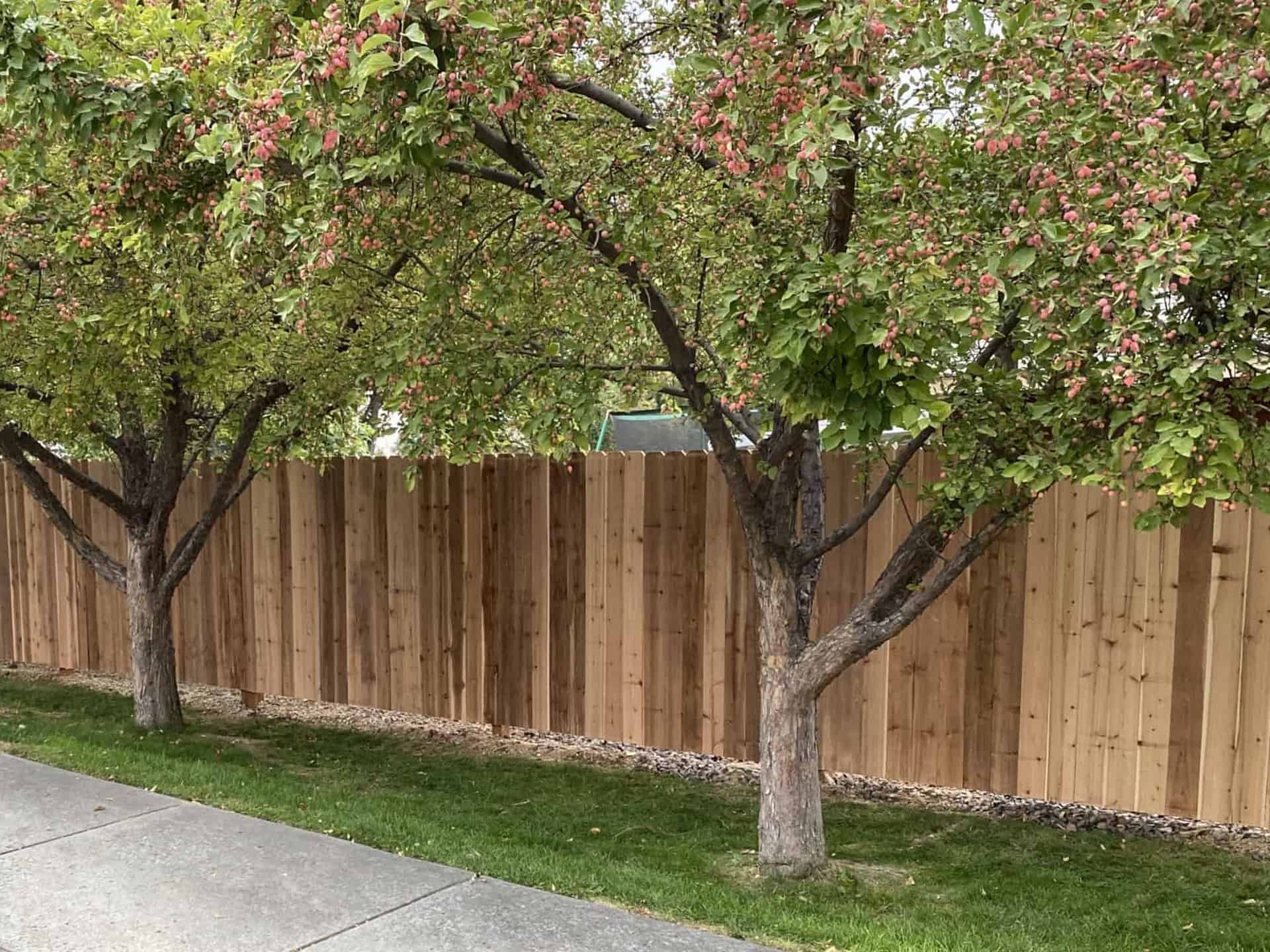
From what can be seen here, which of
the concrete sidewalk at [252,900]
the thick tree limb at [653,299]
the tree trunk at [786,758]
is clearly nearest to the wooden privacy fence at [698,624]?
the tree trunk at [786,758]

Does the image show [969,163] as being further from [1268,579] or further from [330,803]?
[330,803]

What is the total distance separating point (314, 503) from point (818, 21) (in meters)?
5.96

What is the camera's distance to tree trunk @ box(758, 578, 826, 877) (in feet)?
15.6

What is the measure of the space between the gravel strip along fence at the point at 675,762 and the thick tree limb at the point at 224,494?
166 cm

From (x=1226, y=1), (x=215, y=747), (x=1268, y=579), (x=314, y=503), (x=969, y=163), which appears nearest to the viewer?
(x=1226, y=1)

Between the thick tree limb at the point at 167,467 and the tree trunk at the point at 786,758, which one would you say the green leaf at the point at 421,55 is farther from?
the thick tree limb at the point at 167,467

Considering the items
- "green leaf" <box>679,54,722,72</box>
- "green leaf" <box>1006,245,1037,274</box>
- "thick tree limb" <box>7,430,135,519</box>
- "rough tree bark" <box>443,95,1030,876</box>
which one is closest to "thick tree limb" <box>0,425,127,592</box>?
"thick tree limb" <box>7,430,135,519</box>

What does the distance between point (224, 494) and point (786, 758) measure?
15.2 ft

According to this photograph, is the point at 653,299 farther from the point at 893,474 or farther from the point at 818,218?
the point at 893,474

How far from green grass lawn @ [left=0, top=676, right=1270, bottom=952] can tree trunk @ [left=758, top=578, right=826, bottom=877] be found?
0.60 ft

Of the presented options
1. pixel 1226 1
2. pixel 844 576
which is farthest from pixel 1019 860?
pixel 1226 1

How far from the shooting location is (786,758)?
4789 mm

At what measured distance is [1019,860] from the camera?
5.17m

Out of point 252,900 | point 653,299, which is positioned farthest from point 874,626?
point 252,900
